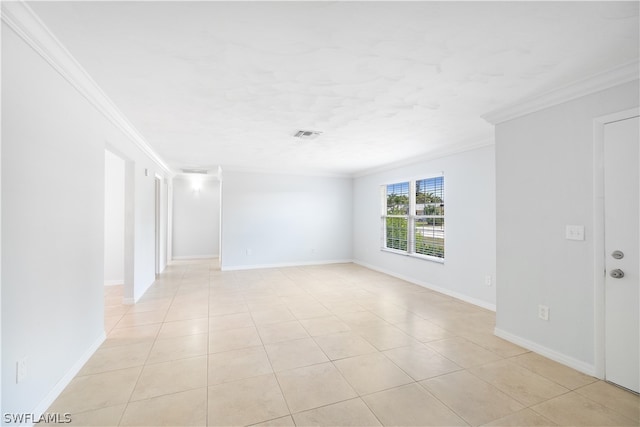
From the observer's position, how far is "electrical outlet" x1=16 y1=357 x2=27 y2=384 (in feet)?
5.21

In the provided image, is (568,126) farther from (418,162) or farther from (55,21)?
(55,21)

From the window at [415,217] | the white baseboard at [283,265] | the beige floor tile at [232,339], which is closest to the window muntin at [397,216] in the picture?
the window at [415,217]

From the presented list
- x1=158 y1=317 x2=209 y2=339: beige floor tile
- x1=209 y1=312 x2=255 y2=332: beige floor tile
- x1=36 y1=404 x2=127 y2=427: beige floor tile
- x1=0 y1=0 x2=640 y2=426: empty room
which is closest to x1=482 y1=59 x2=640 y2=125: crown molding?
x1=0 y1=0 x2=640 y2=426: empty room

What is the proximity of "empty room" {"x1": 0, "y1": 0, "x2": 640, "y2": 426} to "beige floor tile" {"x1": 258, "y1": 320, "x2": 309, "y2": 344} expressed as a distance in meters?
0.04

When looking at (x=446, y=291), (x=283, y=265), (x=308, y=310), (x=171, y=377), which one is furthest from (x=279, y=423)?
(x=283, y=265)

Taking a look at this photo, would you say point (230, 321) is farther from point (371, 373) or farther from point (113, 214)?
point (113, 214)

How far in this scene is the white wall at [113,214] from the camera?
16.6ft

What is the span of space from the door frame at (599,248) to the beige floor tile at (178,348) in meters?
3.37

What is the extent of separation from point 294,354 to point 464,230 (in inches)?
124

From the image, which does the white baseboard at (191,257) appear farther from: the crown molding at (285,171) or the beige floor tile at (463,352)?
the beige floor tile at (463,352)

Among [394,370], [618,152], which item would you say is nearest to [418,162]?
[618,152]

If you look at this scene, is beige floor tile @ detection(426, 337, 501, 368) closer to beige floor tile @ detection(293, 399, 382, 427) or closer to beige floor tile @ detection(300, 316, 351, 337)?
beige floor tile @ detection(300, 316, 351, 337)

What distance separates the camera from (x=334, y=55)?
1.93 metres

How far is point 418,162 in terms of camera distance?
17.2 feet
